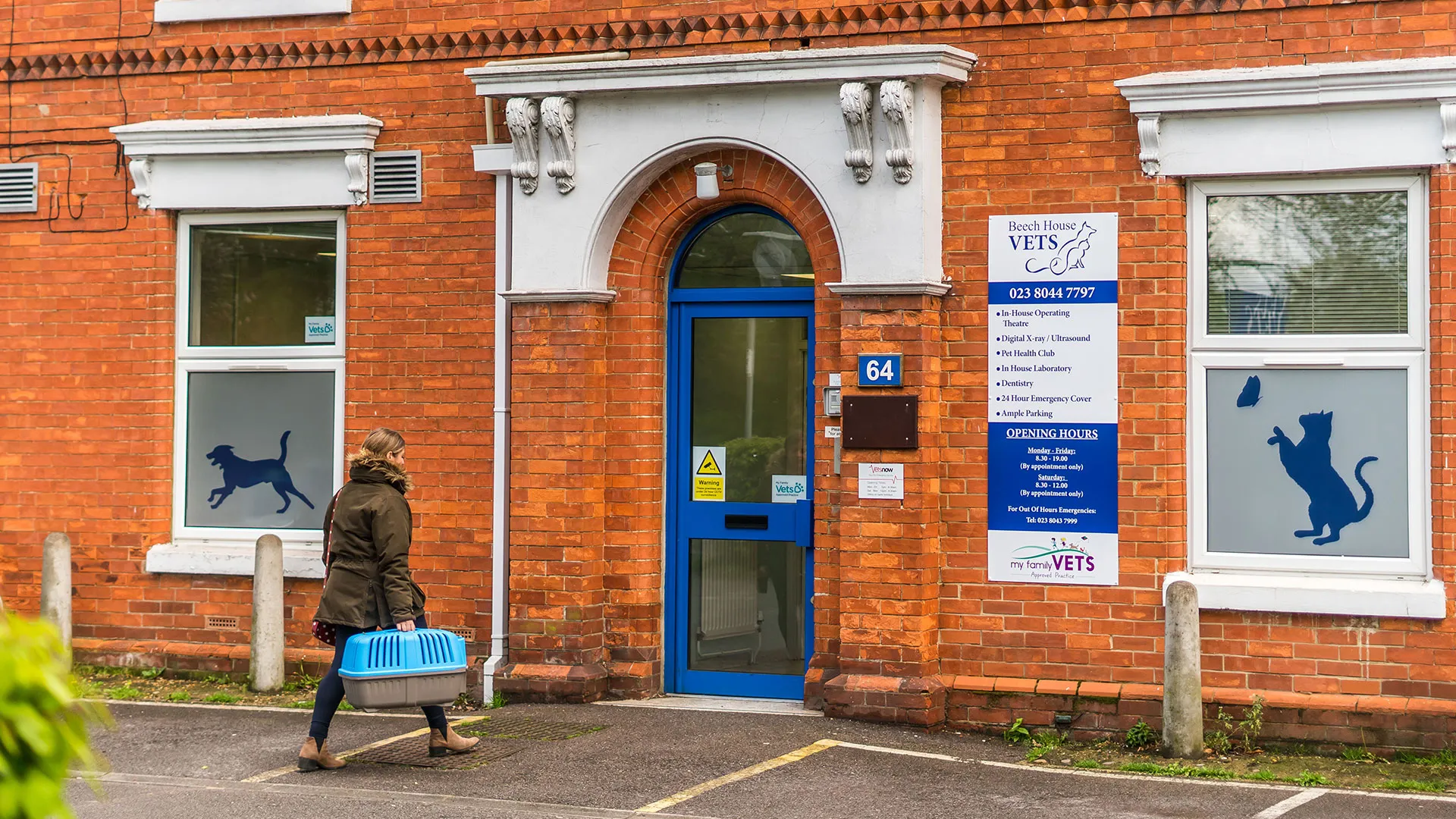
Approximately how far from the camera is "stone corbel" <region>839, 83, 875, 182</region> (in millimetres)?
8711

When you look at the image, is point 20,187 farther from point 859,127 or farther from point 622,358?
point 859,127

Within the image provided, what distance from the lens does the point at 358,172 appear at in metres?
10.1

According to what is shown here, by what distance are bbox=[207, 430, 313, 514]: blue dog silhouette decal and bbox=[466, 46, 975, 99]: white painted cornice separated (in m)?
2.98

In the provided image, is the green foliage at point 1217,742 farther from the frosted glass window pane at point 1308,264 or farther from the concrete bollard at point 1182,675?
the frosted glass window pane at point 1308,264

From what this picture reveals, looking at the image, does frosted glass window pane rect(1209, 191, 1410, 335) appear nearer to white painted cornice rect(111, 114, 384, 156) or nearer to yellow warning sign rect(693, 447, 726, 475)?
yellow warning sign rect(693, 447, 726, 475)

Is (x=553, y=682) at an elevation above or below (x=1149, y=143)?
below

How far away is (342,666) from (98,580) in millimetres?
4049

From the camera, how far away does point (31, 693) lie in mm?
2740

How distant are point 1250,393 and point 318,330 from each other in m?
5.99

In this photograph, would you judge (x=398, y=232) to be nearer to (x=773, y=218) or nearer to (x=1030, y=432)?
(x=773, y=218)

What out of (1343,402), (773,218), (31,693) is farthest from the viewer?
(773,218)

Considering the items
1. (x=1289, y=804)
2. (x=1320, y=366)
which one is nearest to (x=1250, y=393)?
(x=1320, y=366)

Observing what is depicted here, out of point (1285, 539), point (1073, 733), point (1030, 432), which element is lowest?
point (1073, 733)

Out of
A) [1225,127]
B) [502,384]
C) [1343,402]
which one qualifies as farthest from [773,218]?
[1343,402]
